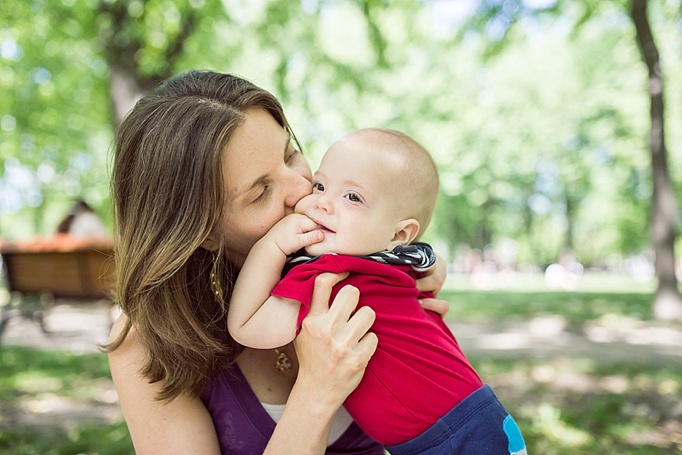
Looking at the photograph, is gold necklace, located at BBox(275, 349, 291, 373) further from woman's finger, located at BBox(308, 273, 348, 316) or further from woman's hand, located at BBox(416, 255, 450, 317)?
→ woman's hand, located at BBox(416, 255, 450, 317)

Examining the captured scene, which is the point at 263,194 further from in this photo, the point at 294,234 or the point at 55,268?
the point at 55,268

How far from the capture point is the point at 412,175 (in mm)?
1790

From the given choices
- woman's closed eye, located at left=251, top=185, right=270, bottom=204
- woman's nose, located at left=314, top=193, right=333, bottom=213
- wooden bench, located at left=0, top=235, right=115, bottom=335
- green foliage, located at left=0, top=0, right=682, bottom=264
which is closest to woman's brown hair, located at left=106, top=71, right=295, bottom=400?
woman's closed eye, located at left=251, top=185, right=270, bottom=204

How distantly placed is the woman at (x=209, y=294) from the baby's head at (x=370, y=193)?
0.08 meters

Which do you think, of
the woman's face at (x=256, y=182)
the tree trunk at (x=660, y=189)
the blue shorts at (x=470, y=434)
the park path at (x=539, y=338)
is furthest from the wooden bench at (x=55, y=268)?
the tree trunk at (x=660, y=189)

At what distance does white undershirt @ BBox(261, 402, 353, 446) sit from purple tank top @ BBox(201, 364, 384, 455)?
0.5 inches

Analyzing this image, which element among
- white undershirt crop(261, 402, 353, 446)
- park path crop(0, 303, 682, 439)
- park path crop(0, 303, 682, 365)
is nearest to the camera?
white undershirt crop(261, 402, 353, 446)

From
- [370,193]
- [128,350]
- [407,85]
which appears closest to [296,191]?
[370,193]

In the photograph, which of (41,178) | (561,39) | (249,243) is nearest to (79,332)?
(249,243)

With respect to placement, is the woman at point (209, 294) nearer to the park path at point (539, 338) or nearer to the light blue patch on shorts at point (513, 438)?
the light blue patch on shorts at point (513, 438)

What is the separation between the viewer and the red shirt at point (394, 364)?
1.56 metres

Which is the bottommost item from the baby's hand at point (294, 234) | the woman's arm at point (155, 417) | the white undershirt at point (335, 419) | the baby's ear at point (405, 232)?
the white undershirt at point (335, 419)

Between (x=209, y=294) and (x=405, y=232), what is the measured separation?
589 mm

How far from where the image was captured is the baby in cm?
156
